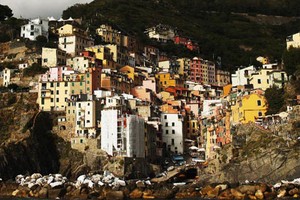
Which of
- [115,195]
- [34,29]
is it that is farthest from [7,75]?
[115,195]

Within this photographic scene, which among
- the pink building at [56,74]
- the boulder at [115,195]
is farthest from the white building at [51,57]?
the boulder at [115,195]

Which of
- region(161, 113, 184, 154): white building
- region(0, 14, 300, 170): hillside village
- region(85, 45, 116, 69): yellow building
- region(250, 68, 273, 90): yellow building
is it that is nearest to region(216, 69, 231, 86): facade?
region(0, 14, 300, 170): hillside village

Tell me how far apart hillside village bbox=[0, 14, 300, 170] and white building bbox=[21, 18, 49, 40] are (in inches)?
7.4

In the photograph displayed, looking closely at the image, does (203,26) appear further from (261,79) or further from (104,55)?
(261,79)

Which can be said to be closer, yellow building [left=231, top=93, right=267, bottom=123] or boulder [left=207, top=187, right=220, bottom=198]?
boulder [left=207, top=187, right=220, bottom=198]

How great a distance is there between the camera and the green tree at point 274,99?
214ft

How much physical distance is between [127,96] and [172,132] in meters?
9.16

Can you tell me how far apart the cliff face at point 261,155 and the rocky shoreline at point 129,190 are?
8.44 feet

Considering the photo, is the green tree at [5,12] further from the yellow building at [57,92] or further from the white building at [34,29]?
the yellow building at [57,92]

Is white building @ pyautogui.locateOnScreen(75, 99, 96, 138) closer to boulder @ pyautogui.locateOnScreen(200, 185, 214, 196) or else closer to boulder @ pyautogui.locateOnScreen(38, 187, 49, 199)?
boulder @ pyautogui.locateOnScreen(38, 187, 49, 199)

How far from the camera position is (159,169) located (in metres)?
73.5

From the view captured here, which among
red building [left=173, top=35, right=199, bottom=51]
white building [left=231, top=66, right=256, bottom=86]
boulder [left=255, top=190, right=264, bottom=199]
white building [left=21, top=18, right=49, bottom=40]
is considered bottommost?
boulder [left=255, top=190, right=264, bottom=199]

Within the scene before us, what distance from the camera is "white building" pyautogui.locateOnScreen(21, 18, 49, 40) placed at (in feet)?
325

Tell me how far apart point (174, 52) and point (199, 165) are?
61259 millimetres
